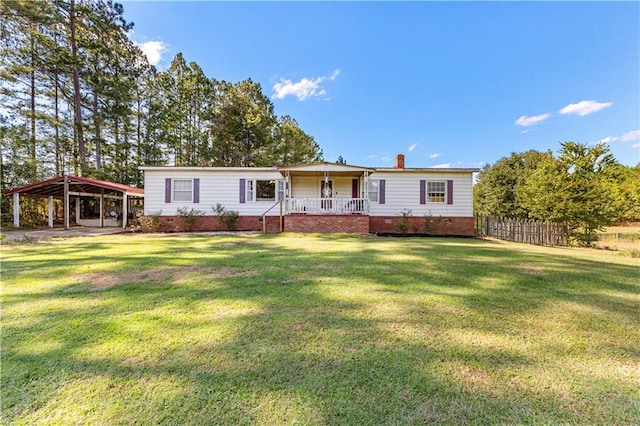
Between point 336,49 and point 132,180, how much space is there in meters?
18.4

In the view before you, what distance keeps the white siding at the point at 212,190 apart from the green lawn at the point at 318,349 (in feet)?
33.4

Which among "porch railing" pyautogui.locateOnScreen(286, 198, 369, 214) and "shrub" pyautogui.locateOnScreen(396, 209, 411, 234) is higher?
"porch railing" pyautogui.locateOnScreen(286, 198, 369, 214)

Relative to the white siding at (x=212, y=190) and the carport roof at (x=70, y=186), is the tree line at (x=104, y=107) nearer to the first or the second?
the carport roof at (x=70, y=186)

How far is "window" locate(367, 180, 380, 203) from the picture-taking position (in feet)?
47.7

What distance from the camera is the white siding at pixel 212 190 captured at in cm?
1428

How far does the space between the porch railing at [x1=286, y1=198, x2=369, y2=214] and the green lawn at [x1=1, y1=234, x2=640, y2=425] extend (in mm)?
8515

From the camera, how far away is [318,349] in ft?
7.45

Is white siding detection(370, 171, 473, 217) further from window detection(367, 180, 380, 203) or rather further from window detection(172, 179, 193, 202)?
window detection(172, 179, 193, 202)

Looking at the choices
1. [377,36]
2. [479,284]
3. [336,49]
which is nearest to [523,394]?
[479,284]

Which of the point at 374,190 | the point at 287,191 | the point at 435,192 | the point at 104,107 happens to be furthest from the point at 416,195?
the point at 104,107

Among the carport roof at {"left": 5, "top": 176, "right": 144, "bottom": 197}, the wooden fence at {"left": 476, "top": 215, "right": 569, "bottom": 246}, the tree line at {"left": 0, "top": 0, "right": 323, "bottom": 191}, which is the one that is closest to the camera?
the wooden fence at {"left": 476, "top": 215, "right": 569, "bottom": 246}

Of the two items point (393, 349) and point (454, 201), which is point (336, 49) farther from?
point (393, 349)

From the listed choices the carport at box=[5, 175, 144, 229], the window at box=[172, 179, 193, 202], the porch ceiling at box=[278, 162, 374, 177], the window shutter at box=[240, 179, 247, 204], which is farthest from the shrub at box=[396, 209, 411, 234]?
the carport at box=[5, 175, 144, 229]

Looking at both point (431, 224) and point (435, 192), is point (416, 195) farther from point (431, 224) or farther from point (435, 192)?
point (431, 224)
